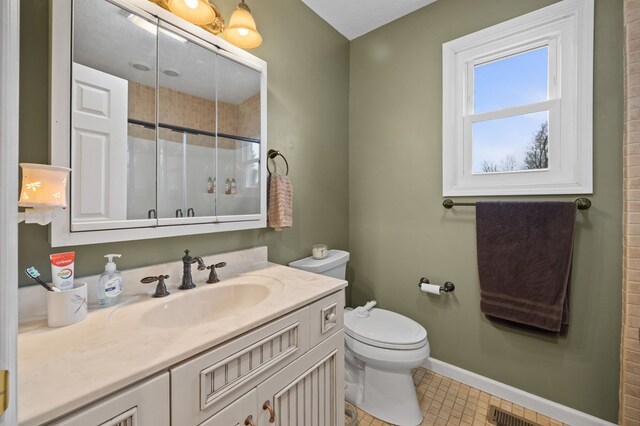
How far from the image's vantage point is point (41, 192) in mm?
745

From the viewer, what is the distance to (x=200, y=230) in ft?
3.95

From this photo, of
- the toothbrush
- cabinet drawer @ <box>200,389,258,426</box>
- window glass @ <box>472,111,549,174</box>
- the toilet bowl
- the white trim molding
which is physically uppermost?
window glass @ <box>472,111,549,174</box>

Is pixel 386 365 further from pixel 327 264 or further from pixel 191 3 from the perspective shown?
pixel 191 3

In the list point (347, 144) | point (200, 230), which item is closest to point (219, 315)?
point (200, 230)

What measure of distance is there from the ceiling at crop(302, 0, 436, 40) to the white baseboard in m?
2.40

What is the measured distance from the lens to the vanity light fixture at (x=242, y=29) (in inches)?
48.9

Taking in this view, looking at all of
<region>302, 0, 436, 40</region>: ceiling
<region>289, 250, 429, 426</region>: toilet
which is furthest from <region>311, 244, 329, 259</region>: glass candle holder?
<region>302, 0, 436, 40</region>: ceiling

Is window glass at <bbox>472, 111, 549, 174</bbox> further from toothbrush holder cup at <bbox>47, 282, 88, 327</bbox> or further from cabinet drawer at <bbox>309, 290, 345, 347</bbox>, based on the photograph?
toothbrush holder cup at <bbox>47, 282, 88, 327</bbox>

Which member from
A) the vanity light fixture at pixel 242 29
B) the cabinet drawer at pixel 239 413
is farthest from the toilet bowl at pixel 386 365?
the vanity light fixture at pixel 242 29

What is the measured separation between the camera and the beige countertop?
0.50 metres

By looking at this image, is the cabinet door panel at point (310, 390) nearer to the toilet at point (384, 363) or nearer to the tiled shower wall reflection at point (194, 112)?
the toilet at point (384, 363)

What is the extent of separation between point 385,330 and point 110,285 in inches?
51.1

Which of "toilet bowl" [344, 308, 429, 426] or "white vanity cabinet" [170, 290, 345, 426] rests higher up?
"white vanity cabinet" [170, 290, 345, 426]

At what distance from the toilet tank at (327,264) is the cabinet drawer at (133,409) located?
3.38 feet
